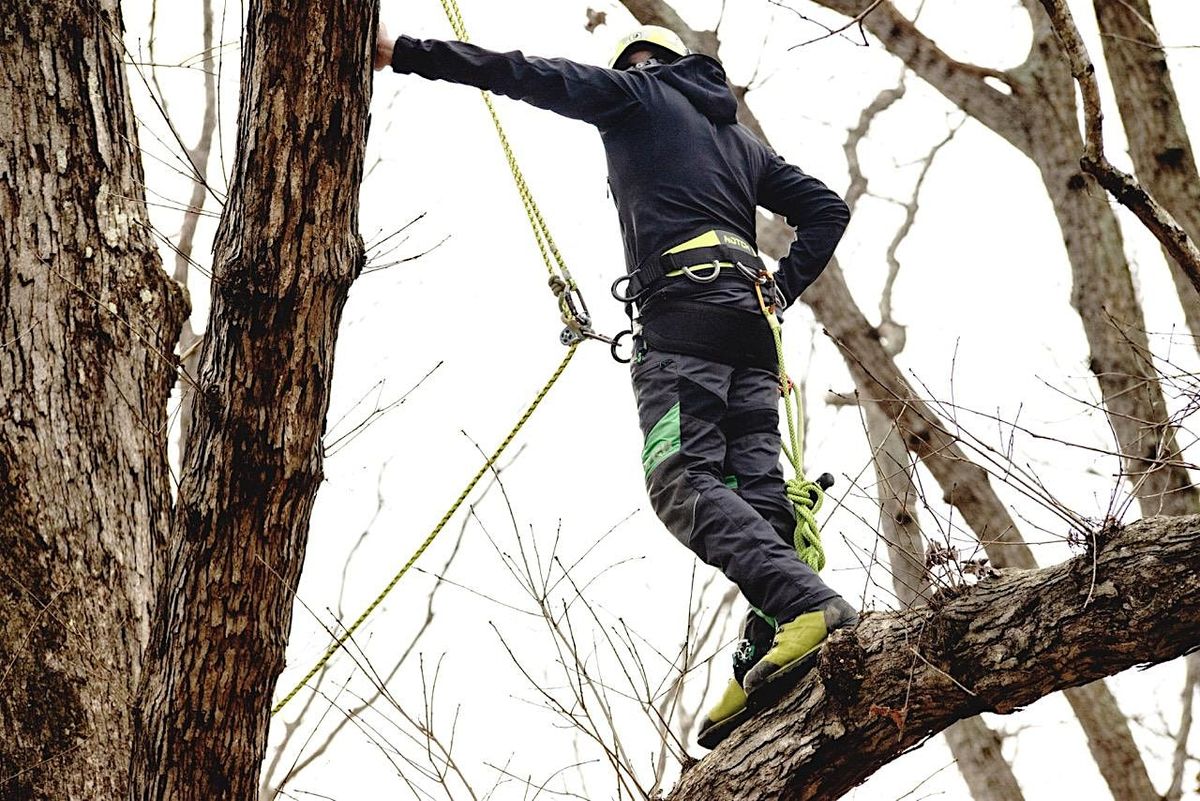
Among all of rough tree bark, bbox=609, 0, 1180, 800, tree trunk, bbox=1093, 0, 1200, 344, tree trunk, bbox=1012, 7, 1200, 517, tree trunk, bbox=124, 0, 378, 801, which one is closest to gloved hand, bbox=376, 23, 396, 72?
tree trunk, bbox=124, 0, 378, 801

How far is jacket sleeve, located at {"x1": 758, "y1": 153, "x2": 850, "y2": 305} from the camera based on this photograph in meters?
3.51

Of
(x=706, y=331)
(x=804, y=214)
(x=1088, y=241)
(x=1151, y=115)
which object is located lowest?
(x=706, y=331)

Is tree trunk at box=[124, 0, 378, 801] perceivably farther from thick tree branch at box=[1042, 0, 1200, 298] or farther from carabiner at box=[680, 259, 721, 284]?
thick tree branch at box=[1042, 0, 1200, 298]

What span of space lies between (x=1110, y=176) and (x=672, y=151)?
1.24 meters

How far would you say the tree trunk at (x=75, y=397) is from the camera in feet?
9.16

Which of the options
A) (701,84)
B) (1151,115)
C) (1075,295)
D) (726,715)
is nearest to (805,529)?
(726,715)

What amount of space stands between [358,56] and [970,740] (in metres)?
3.97

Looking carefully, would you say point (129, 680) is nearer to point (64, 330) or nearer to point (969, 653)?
point (64, 330)

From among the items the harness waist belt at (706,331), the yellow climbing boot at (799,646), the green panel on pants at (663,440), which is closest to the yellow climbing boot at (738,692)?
the yellow climbing boot at (799,646)

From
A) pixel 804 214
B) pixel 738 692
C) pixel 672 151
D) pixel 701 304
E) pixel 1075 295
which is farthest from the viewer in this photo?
pixel 1075 295

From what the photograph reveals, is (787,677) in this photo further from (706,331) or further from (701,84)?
(701,84)

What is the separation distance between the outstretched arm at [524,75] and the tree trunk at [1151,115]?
2475 mm

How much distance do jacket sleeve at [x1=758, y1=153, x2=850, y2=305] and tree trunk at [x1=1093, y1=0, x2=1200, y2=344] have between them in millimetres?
1802

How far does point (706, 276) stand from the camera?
3113 millimetres
